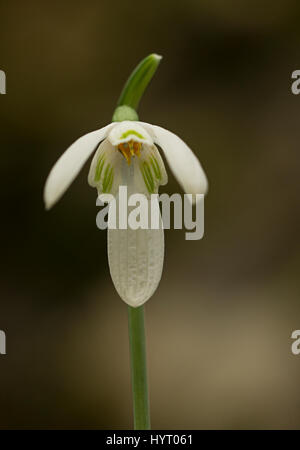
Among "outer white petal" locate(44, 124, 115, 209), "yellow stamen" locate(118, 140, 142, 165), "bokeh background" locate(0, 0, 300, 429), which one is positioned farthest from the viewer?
"bokeh background" locate(0, 0, 300, 429)

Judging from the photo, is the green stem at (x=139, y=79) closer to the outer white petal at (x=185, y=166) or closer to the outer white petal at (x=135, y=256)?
the outer white petal at (x=185, y=166)

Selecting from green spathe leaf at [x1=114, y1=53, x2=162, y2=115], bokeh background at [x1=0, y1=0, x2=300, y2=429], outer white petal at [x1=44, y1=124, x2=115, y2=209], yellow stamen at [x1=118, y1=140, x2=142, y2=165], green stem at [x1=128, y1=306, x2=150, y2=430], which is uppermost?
bokeh background at [x1=0, y1=0, x2=300, y2=429]

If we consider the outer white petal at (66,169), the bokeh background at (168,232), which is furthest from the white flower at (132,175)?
the bokeh background at (168,232)

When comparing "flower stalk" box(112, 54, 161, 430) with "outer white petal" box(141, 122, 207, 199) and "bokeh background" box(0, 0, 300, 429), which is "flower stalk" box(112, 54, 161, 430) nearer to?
"outer white petal" box(141, 122, 207, 199)

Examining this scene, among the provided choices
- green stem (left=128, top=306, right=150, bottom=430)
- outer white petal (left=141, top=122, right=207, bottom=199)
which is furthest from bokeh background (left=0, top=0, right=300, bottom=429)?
outer white petal (left=141, top=122, right=207, bottom=199)

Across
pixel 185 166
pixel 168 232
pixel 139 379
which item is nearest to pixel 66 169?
pixel 185 166

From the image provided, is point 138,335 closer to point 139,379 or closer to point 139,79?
point 139,379
